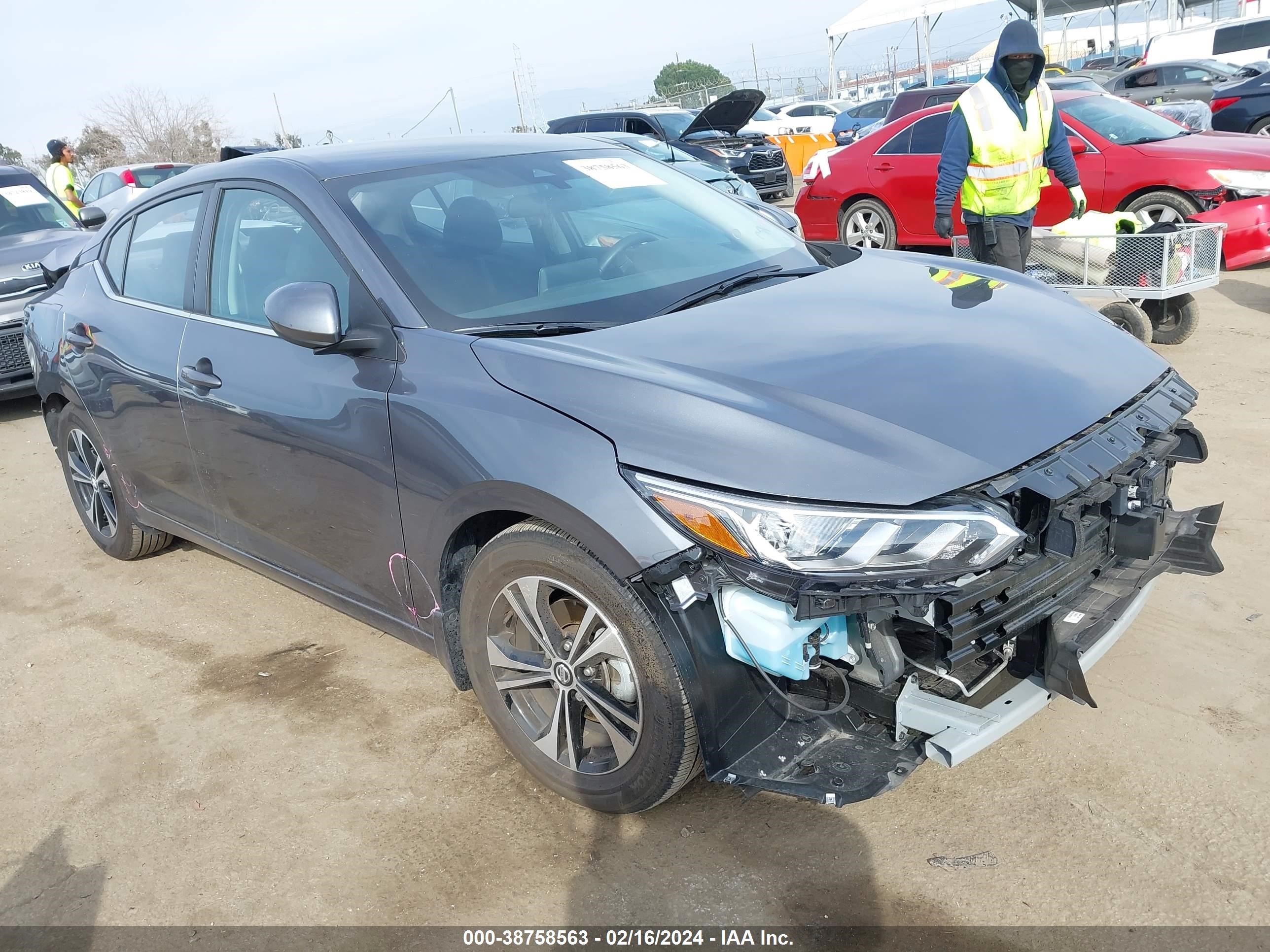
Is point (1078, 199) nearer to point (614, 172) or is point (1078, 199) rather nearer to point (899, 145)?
point (614, 172)

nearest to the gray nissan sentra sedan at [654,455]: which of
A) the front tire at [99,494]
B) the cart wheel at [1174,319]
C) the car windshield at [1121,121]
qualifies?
the front tire at [99,494]

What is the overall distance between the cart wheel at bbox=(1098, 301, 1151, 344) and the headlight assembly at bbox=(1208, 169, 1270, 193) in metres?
2.52

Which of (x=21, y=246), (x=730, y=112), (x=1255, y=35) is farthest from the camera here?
(x=1255, y=35)

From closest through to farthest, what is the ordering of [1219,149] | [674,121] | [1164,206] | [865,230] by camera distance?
[1219,149]
[1164,206]
[865,230]
[674,121]

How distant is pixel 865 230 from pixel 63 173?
925 cm

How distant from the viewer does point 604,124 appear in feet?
53.9

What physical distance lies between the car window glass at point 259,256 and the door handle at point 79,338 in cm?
97

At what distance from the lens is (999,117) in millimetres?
5660

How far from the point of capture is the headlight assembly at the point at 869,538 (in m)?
2.09

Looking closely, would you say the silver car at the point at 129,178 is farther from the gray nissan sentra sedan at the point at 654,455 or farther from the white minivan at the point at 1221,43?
the white minivan at the point at 1221,43

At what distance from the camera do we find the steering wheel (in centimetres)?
315

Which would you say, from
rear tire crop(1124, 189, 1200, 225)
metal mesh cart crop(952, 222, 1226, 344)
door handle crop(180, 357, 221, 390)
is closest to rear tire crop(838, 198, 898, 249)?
rear tire crop(1124, 189, 1200, 225)

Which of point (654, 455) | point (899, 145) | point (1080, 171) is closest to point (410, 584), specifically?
point (654, 455)

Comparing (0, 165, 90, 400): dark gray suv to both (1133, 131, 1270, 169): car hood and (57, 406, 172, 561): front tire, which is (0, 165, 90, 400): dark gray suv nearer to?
(57, 406, 172, 561): front tire
